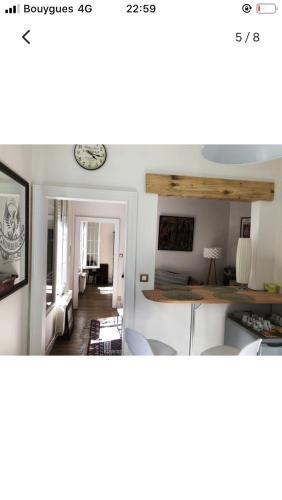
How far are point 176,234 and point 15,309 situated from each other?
288 centimetres

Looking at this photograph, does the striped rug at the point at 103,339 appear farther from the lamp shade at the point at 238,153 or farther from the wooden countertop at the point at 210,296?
the lamp shade at the point at 238,153

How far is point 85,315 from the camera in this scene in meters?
3.52

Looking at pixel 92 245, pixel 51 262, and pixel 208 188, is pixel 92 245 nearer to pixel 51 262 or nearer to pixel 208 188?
pixel 51 262

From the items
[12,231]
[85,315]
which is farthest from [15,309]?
[85,315]

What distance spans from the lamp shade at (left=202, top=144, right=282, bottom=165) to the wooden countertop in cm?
83
